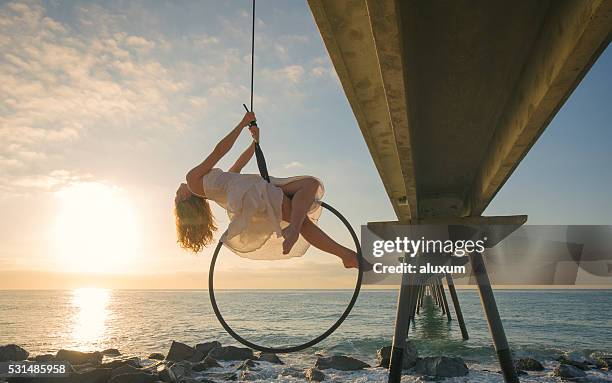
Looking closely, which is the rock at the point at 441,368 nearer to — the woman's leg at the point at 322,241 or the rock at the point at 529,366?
the rock at the point at 529,366

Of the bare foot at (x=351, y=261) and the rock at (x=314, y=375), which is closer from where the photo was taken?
the bare foot at (x=351, y=261)

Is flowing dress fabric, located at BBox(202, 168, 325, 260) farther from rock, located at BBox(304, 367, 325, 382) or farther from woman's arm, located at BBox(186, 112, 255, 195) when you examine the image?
rock, located at BBox(304, 367, 325, 382)

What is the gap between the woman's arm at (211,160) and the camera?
3.40 metres

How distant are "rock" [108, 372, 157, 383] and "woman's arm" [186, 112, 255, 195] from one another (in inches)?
449

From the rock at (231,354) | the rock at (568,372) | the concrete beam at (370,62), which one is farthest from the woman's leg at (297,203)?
the rock at (231,354)

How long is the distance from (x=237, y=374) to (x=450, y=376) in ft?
23.0

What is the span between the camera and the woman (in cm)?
329

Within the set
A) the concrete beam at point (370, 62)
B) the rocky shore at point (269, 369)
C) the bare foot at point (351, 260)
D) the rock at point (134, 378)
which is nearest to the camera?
the concrete beam at point (370, 62)

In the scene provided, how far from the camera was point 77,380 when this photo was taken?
13047 millimetres

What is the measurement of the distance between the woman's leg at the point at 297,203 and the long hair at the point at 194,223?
666mm

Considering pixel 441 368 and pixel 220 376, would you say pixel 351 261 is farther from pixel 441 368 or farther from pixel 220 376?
pixel 220 376

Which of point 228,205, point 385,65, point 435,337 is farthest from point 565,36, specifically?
point 435,337

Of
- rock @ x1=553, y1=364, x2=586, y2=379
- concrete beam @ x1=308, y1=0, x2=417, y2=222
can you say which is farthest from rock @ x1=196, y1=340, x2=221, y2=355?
concrete beam @ x1=308, y1=0, x2=417, y2=222

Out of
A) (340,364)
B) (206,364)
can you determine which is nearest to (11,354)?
(206,364)
